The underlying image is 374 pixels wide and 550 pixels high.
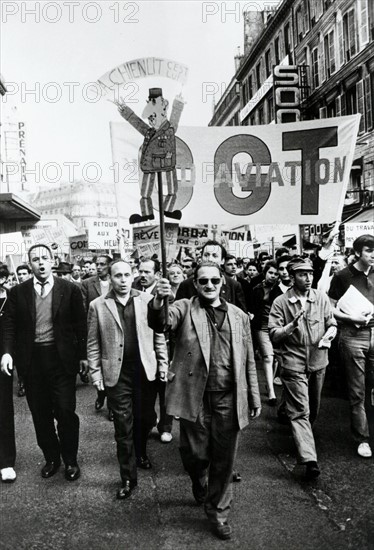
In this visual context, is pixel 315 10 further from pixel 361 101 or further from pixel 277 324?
pixel 277 324

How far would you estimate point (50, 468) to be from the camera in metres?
5.33

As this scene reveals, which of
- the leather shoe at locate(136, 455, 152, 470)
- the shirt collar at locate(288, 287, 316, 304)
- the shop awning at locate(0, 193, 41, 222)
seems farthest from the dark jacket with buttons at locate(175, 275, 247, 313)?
the shop awning at locate(0, 193, 41, 222)

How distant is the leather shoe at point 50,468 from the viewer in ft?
17.3

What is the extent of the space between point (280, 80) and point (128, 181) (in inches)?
1314

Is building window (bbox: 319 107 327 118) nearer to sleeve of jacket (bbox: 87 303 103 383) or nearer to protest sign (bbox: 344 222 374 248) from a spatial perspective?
protest sign (bbox: 344 222 374 248)

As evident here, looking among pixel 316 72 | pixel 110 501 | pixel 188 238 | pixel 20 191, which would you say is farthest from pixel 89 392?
pixel 20 191

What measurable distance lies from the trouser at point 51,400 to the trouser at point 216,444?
1.40 metres

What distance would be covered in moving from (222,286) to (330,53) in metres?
28.9

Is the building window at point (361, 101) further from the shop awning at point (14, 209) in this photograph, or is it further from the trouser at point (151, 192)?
the trouser at point (151, 192)

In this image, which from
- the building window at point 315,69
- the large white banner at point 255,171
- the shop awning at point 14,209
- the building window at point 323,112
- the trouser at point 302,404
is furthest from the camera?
the building window at point 315,69

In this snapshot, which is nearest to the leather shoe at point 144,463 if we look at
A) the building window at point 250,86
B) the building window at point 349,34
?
the building window at point 349,34

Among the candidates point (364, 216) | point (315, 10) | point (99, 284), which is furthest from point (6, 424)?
point (315, 10)

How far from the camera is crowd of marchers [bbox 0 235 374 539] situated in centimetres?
424

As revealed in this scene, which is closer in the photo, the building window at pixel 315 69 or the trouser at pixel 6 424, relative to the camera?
the trouser at pixel 6 424
